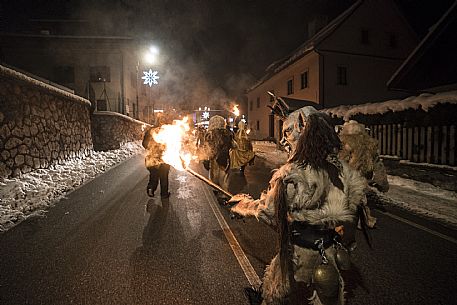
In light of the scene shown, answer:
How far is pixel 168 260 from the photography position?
3953 mm

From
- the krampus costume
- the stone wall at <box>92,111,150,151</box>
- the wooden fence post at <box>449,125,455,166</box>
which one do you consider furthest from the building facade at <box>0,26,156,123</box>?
the krampus costume

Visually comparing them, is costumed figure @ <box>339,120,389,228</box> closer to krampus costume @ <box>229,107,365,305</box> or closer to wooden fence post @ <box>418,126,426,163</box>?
krampus costume @ <box>229,107,365,305</box>

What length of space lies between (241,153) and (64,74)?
26466mm

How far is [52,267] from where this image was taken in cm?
381

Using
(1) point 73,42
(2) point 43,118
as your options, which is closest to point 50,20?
(1) point 73,42

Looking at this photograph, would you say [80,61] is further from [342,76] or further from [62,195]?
[62,195]

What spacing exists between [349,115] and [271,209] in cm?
1209

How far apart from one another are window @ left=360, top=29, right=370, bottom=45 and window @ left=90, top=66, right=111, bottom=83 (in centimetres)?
2473

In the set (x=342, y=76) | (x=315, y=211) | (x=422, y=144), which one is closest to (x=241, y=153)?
(x=422, y=144)

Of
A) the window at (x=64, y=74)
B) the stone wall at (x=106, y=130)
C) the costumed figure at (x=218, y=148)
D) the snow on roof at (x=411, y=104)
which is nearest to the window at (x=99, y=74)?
the window at (x=64, y=74)

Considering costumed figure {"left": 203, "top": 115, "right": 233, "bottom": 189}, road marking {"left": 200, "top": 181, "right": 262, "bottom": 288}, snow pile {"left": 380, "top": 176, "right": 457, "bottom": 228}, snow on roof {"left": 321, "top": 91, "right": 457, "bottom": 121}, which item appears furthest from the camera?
snow on roof {"left": 321, "top": 91, "right": 457, "bottom": 121}

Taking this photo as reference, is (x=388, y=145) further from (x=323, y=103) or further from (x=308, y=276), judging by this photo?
(x=323, y=103)

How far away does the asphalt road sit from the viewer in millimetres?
3131

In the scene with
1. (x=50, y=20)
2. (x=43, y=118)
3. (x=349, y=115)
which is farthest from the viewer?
(x=50, y=20)
